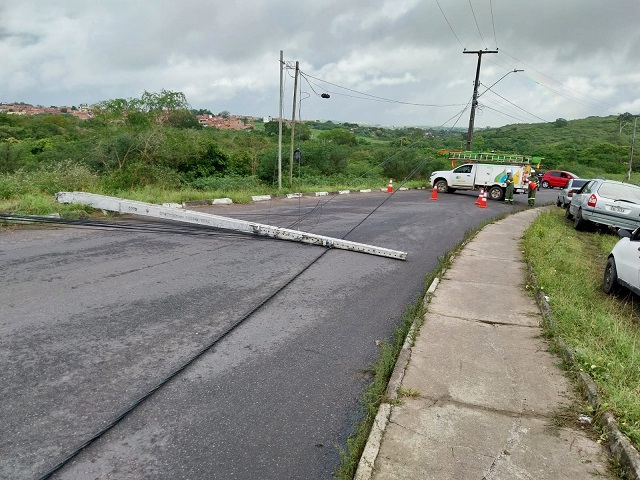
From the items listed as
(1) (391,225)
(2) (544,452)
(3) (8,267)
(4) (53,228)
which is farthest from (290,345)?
(1) (391,225)

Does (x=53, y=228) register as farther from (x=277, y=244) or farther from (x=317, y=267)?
(x=317, y=267)

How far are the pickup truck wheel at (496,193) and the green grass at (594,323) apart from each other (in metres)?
15.3

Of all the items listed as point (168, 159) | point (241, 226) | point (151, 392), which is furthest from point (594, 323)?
point (168, 159)

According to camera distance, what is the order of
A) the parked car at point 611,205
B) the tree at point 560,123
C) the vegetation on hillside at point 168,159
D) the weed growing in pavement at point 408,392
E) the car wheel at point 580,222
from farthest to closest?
the tree at point 560,123 → the car wheel at point 580,222 → the vegetation on hillside at point 168,159 → the parked car at point 611,205 → the weed growing in pavement at point 408,392

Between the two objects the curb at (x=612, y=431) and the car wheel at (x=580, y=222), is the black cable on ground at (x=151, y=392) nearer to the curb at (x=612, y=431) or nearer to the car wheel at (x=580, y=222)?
the curb at (x=612, y=431)

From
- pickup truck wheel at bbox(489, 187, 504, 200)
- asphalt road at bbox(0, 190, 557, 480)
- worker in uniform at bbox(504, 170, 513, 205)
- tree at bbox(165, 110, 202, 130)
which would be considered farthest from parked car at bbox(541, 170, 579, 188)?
asphalt road at bbox(0, 190, 557, 480)

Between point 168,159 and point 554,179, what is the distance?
34576 mm

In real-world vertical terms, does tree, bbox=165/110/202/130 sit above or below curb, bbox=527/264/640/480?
above

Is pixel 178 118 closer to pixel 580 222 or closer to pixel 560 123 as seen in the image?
pixel 580 222

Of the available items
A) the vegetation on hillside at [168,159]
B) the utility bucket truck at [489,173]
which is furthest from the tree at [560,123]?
the utility bucket truck at [489,173]

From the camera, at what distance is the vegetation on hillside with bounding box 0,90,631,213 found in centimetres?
1444

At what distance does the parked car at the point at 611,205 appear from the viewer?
1294 centimetres

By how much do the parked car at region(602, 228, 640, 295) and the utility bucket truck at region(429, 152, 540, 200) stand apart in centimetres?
1870

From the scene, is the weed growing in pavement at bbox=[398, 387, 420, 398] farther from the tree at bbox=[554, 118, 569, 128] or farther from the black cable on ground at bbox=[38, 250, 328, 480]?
the tree at bbox=[554, 118, 569, 128]
